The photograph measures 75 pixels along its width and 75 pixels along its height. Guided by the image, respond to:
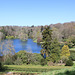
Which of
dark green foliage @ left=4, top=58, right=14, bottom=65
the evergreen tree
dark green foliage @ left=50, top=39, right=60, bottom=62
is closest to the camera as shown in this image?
dark green foliage @ left=4, top=58, right=14, bottom=65

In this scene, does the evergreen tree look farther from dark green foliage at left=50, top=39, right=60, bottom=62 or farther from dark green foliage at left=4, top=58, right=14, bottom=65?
dark green foliage at left=4, top=58, right=14, bottom=65

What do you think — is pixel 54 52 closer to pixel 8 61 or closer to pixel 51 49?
pixel 51 49

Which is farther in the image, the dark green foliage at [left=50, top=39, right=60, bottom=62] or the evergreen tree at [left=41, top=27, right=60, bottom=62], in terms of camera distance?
the evergreen tree at [left=41, top=27, right=60, bottom=62]

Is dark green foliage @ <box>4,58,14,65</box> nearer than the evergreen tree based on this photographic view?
Yes

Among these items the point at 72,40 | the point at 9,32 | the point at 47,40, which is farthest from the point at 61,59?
the point at 9,32

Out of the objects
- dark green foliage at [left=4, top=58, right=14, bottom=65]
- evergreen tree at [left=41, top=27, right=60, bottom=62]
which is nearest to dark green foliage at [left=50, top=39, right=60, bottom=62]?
evergreen tree at [left=41, top=27, right=60, bottom=62]

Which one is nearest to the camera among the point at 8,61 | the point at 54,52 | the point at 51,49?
the point at 8,61

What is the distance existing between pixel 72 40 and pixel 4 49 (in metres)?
31.6

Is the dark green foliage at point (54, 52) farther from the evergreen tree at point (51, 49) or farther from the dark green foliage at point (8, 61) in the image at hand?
the dark green foliage at point (8, 61)

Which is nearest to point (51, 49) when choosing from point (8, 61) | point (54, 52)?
point (54, 52)

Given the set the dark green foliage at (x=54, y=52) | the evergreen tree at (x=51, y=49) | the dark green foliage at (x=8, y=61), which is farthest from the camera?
the evergreen tree at (x=51, y=49)

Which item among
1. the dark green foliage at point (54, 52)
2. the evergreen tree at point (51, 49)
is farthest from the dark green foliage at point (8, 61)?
the dark green foliage at point (54, 52)

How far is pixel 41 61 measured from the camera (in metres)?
17.9

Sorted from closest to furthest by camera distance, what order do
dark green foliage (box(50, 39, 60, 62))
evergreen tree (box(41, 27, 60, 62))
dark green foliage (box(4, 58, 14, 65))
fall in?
dark green foliage (box(4, 58, 14, 65))
dark green foliage (box(50, 39, 60, 62))
evergreen tree (box(41, 27, 60, 62))
